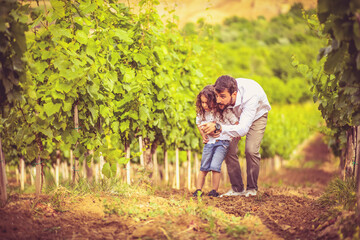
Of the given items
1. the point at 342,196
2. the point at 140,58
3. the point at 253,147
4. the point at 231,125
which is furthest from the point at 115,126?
the point at 342,196

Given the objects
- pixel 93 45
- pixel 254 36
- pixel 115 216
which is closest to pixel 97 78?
pixel 93 45

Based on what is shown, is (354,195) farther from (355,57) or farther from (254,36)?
(254,36)

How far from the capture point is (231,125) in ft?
17.1

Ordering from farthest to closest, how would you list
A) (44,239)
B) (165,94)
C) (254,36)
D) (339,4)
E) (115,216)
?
(254,36) < (165,94) < (115,216) < (44,239) < (339,4)

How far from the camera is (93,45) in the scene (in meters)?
4.47

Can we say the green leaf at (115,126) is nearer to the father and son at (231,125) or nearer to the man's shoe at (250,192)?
the father and son at (231,125)

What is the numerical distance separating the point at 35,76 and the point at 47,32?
547 millimetres

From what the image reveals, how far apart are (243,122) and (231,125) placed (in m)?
0.22

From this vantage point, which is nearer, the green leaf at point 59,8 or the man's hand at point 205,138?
the green leaf at point 59,8

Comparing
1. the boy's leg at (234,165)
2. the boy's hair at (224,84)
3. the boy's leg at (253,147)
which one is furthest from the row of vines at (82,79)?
the boy's leg at (253,147)

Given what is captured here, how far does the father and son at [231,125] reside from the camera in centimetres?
510

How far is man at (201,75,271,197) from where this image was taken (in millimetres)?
5078

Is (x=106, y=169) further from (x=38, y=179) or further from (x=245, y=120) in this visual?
(x=245, y=120)

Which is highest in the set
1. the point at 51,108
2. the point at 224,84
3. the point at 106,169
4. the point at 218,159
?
the point at 224,84
